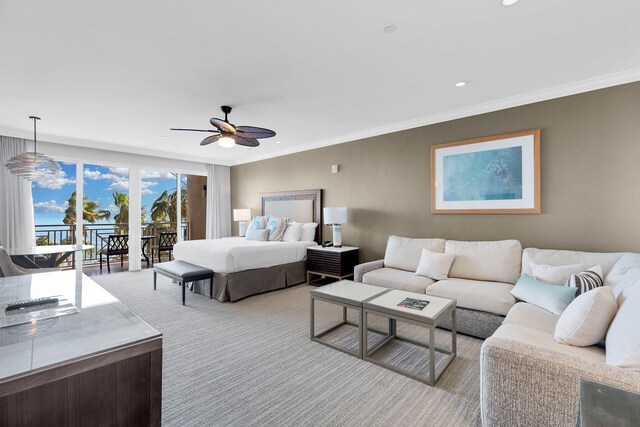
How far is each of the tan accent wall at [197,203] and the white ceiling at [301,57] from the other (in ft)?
12.9

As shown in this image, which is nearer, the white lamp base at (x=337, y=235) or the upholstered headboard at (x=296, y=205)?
the white lamp base at (x=337, y=235)

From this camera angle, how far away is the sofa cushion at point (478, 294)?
2.70 metres

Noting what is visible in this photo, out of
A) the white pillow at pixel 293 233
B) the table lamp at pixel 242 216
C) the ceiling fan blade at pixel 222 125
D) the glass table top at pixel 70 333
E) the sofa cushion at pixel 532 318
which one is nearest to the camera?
the glass table top at pixel 70 333

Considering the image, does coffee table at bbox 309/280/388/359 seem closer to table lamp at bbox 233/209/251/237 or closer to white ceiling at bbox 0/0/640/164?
white ceiling at bbox 0/0/640/164

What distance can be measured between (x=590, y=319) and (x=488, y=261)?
5.49 feet

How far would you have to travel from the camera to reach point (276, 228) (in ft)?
18.1

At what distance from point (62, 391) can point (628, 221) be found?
4.35 meters

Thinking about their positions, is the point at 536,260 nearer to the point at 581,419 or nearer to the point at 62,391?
the point at 581,419

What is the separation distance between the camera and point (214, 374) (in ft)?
7.47

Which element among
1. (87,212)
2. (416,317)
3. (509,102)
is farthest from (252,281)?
(87,212)

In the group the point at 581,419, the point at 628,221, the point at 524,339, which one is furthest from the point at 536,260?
the point at 581,419

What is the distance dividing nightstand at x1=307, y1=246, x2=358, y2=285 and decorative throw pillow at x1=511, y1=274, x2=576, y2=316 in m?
2.35

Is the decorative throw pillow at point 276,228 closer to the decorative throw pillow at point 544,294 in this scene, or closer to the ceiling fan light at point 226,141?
the ceiling fan light at point 226,141

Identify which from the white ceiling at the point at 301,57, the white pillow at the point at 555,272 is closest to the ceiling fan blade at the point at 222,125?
the white ceiling at the point at 301,57
